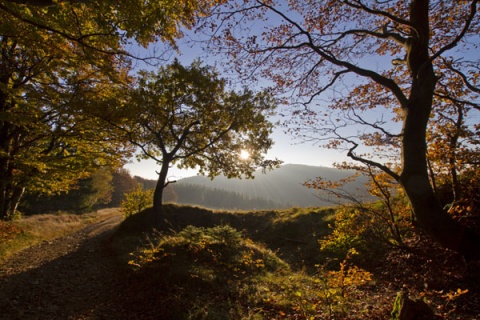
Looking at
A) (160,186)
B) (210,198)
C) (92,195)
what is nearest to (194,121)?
(160,186)

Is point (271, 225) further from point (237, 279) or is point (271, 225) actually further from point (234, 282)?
point (234, 282)

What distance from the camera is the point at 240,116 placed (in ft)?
48.3

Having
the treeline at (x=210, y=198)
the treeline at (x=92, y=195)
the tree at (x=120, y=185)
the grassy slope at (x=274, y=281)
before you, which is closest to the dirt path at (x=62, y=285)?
the grassy slope at (x=274, y=281)

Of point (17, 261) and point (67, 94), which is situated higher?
point (67, 94)

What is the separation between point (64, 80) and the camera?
1188cm

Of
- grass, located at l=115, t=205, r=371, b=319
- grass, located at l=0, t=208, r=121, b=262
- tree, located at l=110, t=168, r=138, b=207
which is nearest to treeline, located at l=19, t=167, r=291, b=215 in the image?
tree, located at l=110, t=168, r=138, b=207

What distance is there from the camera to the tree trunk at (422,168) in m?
4.84

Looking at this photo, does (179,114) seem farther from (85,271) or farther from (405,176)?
(405,176)

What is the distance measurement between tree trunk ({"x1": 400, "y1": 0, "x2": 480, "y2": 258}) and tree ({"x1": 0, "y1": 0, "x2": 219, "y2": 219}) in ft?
19.1

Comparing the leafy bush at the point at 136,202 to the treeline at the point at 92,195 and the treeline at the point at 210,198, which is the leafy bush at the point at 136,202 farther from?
the treeline at the point at 210,198

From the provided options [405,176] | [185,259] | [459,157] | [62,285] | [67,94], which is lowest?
[62,285]

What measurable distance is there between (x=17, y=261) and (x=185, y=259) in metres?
7.52

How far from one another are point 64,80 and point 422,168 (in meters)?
14.9

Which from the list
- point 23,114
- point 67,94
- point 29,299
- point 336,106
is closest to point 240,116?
point 336,106
